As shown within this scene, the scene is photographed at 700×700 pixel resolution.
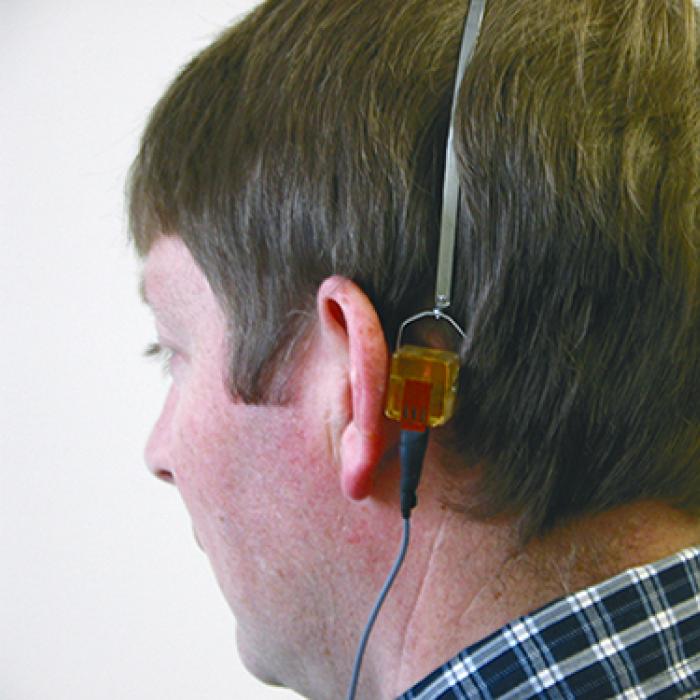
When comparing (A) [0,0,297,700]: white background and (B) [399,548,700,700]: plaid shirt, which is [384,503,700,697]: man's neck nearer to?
(B) [399,548,700,700]: plaid shirt

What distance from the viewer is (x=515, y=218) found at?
0.60 metres

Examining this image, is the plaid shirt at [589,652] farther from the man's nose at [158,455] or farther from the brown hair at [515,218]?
the man's nose at [158,455]

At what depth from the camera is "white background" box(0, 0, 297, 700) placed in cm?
163

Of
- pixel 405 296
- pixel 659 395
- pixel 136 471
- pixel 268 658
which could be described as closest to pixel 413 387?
pixel 405 296

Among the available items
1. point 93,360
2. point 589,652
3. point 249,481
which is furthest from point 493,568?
point 93,360

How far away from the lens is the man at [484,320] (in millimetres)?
602

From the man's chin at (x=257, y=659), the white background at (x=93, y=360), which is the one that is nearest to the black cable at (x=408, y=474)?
the man's chin at (x=257, y=659)

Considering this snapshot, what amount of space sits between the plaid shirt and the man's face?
134 mm

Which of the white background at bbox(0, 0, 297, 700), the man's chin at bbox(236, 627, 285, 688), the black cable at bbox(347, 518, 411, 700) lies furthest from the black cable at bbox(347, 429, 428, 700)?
the white background at bbox(0, 0, 297, 700)

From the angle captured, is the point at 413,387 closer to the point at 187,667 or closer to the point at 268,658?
the point at 268,658

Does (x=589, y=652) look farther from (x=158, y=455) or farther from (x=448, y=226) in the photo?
(x=158, y=455)

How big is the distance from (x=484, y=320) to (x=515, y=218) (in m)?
0.07

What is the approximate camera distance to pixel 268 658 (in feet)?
2.51

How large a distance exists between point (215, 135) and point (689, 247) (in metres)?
0.35
